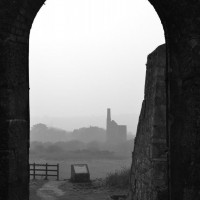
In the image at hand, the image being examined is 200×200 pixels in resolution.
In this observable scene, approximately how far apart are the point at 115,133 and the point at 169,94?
42.7 m

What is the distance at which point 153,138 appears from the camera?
22.1ft

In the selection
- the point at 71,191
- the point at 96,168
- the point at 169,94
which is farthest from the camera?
the point at 96,168

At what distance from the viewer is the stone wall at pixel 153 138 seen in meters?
6.49

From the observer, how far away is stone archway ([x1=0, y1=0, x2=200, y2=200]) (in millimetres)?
3076

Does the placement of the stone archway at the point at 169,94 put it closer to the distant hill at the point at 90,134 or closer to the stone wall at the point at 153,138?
the stone wall at the point at 153,138

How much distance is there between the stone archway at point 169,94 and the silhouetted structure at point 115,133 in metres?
41.4

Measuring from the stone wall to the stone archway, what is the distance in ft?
10.7

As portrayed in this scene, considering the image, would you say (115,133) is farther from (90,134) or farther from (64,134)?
(64,134)

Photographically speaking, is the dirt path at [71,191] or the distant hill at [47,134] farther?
the distant hill at [47,134]

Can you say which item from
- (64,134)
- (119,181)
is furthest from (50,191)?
(64,134)
